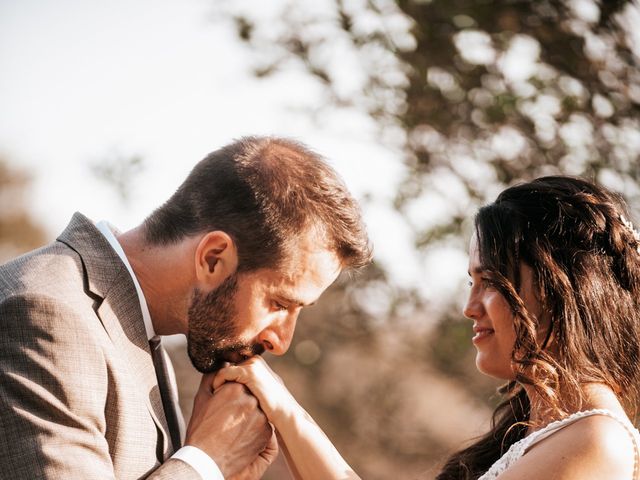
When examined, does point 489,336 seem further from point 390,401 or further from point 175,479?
point 390,401

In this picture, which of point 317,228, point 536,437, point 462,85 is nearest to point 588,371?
point 536,437

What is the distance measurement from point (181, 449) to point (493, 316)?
48.7 inches

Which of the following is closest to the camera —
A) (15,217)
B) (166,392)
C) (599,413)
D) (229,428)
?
(599,413)

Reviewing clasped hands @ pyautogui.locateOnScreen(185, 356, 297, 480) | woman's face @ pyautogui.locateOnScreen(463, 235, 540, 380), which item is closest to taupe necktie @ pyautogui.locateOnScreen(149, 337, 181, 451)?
clasped hands @ pyautogui.locateOnScreen(185, 356, 297, 480)

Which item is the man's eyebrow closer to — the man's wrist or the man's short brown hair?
the man's short brown hair

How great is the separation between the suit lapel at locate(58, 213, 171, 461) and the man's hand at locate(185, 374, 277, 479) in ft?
0.46

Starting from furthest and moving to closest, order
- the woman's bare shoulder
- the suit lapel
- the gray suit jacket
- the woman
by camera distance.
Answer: the woman
the suit lapel
the woman's bare shoulder
the gray suit jacket

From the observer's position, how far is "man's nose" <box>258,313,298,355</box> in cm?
349

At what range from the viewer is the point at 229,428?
3246mm

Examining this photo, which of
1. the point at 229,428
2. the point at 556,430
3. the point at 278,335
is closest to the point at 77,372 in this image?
the point at 229,428

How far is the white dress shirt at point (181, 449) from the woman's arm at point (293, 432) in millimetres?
381

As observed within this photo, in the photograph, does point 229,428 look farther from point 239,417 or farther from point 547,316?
point 547,316

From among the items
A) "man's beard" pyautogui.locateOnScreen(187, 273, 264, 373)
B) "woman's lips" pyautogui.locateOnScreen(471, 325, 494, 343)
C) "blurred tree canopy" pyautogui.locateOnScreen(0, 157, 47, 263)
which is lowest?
"blurred tree canopy" pyautogui.locateOnScreen(0, 157, 47, 263)

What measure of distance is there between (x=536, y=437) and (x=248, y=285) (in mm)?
1197
